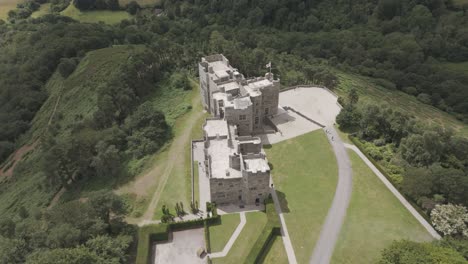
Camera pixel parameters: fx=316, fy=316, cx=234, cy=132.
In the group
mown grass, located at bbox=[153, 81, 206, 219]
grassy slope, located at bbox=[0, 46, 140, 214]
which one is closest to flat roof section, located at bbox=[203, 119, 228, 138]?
mown grass, located at bbox=[153, 81, 206, 219]

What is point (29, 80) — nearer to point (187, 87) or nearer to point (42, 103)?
point (42, 103)

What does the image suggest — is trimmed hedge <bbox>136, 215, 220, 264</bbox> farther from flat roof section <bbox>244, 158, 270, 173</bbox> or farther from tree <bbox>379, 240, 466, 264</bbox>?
tree <bbox>379, 240, 466, 264</bbox>

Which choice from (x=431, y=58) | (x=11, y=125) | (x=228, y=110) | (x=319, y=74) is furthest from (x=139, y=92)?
(x=431, y=58)

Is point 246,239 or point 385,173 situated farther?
point 385,173

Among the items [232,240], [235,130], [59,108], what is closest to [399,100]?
[235,130]

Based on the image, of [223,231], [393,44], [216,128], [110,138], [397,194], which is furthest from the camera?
[393,44]

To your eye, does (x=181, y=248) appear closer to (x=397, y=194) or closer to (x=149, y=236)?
(x=149, y=236)
